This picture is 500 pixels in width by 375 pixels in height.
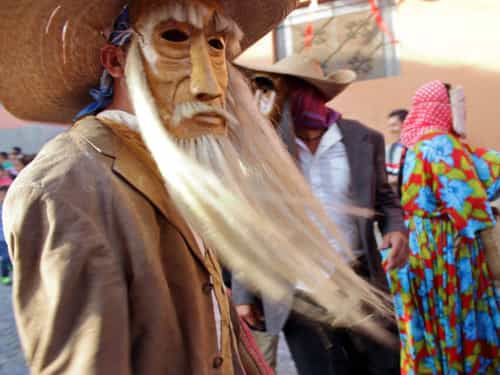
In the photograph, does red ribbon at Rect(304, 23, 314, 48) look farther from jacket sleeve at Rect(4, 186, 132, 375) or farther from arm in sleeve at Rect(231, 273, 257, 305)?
jacket sleeve at Rect(4, 186, 132, 375)

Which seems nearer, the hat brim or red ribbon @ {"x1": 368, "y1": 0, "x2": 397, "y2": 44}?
the hat brim

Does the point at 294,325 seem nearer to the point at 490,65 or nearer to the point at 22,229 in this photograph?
the point at 22,229

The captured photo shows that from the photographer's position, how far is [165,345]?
101cm

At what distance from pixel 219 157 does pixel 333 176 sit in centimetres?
141

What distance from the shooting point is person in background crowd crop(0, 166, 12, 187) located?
6.03 metres

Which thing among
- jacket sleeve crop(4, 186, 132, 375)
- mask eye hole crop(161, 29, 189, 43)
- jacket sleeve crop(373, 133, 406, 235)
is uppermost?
mask eye hole crop(161, 29, 189, 43)

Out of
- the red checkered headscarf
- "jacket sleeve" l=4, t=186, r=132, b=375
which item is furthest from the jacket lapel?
"jacket sleeve" l=4, t=186, r=132, b=375

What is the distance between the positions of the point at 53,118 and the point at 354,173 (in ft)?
4.86

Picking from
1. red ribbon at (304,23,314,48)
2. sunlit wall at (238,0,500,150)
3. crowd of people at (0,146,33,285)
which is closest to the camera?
crowd of people at (0,146,33,285)

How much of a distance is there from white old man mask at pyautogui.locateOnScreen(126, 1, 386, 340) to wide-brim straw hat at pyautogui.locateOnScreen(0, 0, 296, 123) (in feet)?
0.44

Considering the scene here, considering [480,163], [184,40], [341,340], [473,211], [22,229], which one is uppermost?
[184,40]

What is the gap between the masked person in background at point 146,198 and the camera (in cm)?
92

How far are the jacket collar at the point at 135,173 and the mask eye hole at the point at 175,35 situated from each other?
0.91 feet

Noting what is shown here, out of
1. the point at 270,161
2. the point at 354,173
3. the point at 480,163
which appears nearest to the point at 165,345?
the point at 270,161
